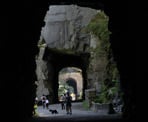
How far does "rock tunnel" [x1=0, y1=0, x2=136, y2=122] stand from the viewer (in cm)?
1199

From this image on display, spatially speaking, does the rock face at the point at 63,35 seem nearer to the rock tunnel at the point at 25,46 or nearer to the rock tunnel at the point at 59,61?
the rock tunnel at the point at 59,61

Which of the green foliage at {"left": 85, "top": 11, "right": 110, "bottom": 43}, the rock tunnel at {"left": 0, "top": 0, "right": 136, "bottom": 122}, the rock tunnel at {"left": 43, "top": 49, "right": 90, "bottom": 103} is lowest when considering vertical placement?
the rock tunnel at {"left": 0, "top": 0, "right": 136, "bottom": 122}

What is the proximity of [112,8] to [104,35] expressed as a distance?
1152 centimetres

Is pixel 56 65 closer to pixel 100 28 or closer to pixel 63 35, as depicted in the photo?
pixel 63 35

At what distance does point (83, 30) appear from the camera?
36406 mm

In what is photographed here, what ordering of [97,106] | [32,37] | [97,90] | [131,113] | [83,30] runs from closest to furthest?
[131,113] < [32,37] < [97,106] < [97,90] < [83,30]

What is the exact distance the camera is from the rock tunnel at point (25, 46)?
39.3 ft

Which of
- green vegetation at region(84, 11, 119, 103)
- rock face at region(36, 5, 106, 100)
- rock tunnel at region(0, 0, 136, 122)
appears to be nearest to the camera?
rock tunnel at region(0, 0, 136, 122)

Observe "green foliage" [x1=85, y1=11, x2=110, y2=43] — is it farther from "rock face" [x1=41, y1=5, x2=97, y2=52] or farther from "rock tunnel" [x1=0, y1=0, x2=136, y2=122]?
"rock tunnel" [x1=0, y1=0, x2=136, y2=122]

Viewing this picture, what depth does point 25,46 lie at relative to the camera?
15.9m

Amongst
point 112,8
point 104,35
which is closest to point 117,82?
point 104,35

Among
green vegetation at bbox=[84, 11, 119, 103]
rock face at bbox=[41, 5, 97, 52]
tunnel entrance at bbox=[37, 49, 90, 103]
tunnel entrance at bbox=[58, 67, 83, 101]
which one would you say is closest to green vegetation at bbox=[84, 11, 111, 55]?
green vegetation at bbox=[84, 11, 119, 103]

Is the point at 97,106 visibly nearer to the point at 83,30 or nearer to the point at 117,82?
the point at 117,82

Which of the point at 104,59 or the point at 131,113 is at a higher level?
the point at 104,59
